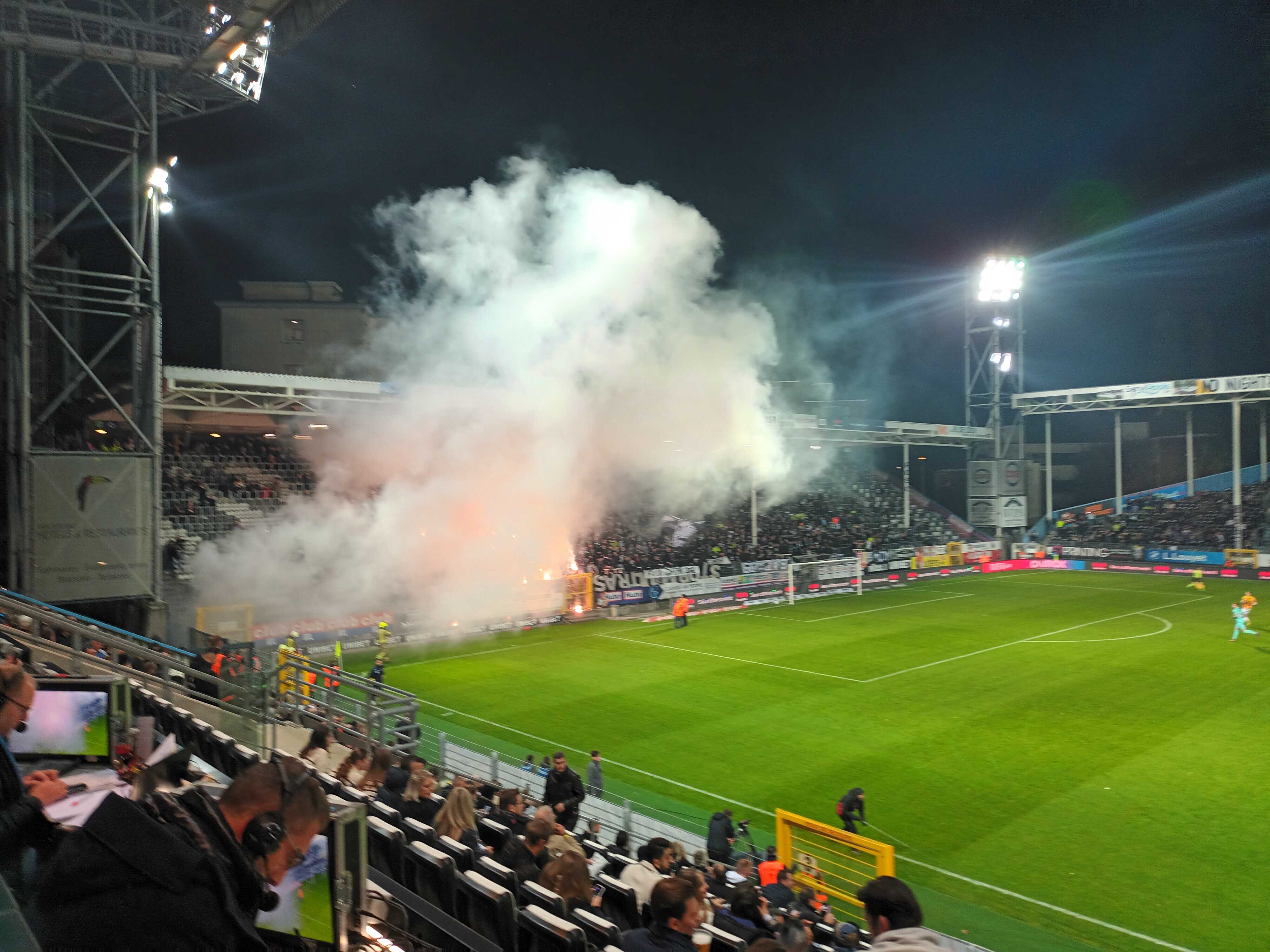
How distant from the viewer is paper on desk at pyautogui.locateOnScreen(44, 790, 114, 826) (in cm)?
467

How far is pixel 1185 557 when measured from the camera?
141 feet

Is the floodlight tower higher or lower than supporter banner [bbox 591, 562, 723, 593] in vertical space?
higher

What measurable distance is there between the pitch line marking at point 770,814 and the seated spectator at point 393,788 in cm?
648

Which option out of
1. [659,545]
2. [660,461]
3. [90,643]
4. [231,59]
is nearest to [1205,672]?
[660,461]

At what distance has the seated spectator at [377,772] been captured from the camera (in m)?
7.66

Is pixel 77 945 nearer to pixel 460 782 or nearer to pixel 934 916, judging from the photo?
pixel 460 782

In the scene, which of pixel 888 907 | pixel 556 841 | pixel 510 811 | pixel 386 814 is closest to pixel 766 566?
pixel 510 811

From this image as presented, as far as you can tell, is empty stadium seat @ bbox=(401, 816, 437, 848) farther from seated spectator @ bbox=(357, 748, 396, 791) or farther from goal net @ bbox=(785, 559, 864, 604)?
goal net @ bbox=(785, 559, 864, 604)

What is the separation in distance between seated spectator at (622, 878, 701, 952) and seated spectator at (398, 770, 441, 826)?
123 inches

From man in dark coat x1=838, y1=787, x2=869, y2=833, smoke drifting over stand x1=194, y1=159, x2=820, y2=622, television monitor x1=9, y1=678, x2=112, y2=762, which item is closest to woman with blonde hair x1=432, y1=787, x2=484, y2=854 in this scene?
television monitor x1=9, y1=678, x2=112, y2=762

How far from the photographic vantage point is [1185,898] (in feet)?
31.5

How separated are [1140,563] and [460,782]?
46511 mm

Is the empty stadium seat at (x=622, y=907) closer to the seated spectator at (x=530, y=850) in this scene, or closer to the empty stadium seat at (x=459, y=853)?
the seated spectator at (x=530, y=850)

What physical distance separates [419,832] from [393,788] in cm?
166
